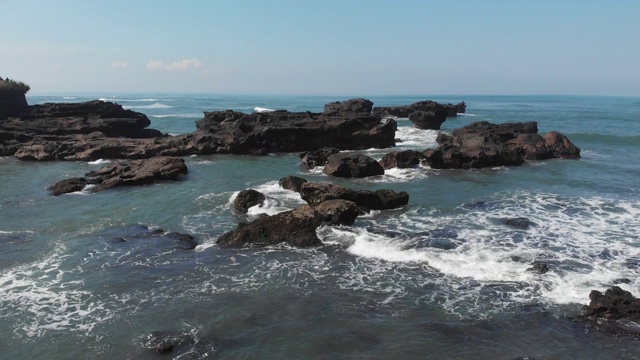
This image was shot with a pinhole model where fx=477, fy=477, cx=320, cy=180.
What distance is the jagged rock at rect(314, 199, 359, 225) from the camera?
20000 mm

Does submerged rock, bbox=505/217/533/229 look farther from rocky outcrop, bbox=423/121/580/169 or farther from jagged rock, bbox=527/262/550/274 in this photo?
rocky outcrop, bbox=423/121/580/169

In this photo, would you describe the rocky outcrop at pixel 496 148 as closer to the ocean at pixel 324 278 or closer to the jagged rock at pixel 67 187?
the ocean at pixel 324 278

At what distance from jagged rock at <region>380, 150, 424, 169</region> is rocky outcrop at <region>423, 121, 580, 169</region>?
40.1 inches

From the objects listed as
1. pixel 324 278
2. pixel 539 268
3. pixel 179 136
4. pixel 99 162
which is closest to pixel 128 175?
pixel 99 162

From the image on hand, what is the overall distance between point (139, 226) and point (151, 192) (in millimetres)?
6978

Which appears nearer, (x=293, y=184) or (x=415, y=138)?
(x=293, y=184)

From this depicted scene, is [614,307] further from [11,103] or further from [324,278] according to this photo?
[11,103]

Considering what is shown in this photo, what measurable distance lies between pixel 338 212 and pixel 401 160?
15.3 meters

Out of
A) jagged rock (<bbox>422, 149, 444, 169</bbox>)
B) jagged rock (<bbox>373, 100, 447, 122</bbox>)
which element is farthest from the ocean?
jagged rock (<bbox>373, 100, 447, 122</bbox>)

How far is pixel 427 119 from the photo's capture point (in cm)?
6147

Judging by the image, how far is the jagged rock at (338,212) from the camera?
2000 centimetres

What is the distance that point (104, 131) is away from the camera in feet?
158

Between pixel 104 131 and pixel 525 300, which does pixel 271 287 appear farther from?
pixel 104 131

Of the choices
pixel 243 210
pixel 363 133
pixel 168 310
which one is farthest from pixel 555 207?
pixel 363 133
